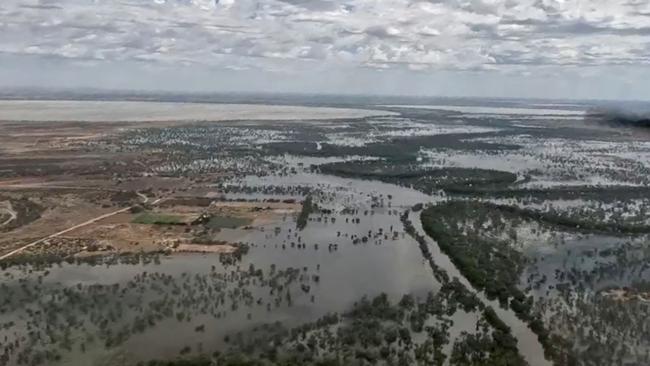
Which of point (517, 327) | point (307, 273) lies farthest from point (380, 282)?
point (517, 327)

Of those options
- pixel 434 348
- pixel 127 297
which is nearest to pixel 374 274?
pixel 434 348

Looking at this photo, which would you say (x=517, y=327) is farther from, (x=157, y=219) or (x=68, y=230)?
(x=68, y=230)

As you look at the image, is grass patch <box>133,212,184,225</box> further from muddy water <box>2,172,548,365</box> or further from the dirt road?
muddy water <box>2,172,548,365</box>

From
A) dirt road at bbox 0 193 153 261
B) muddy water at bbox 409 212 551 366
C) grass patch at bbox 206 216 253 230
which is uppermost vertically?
dirt road at bbox 0 193 153 261

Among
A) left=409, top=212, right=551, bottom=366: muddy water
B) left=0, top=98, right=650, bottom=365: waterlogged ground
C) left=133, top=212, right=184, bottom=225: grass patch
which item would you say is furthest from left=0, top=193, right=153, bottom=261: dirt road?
left=409, top=212, right=551, bottom=366: muddy water

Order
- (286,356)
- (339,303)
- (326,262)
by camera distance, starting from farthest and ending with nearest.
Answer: (326,262), (339,303), (286,356)

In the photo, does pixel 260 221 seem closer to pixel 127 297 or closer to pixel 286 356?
pixel 127 297

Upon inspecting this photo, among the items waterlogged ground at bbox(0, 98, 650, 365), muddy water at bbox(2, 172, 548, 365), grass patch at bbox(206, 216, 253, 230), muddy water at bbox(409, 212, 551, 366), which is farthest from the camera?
grass patch at bbox(206, 216, 253, 230)

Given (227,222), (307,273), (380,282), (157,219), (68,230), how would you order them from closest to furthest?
(380,282) < (307,273) < (68,230) < (227,222) < (157,219)
